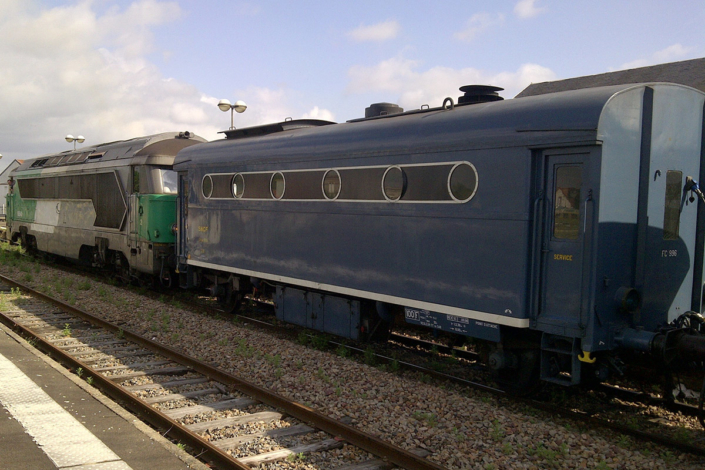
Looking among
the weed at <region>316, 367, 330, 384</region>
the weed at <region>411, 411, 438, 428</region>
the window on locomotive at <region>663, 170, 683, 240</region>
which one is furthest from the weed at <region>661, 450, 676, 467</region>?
the weed at <region>316, 367, 330, 384</region>

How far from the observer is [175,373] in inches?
318

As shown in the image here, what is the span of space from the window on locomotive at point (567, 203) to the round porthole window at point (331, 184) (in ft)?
11.0

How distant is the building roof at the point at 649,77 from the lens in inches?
784

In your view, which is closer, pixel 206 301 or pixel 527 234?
pixel 527 234

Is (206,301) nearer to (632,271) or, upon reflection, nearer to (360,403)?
(360,403)

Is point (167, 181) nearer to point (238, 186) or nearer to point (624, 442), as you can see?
point (238, 186)

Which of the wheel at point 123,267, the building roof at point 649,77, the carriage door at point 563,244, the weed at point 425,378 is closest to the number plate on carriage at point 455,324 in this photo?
the carriage door at point 563,244

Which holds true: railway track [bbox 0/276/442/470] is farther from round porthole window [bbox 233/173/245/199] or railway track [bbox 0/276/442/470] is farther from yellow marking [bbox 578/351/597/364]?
round porthole window [bbox 233/173/245/199]

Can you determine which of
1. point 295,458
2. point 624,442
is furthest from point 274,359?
point 624,442

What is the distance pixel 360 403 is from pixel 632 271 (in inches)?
129

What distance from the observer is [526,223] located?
250 inches

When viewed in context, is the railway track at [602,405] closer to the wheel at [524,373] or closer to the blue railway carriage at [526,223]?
the wheel at [524,373]

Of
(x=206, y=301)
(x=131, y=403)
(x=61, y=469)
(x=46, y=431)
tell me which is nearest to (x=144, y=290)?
(x=206, y=301)

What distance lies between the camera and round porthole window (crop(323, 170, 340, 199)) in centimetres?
868
